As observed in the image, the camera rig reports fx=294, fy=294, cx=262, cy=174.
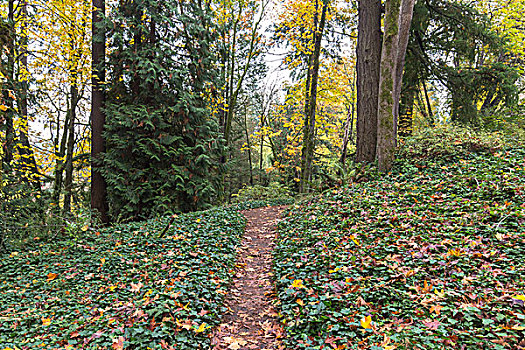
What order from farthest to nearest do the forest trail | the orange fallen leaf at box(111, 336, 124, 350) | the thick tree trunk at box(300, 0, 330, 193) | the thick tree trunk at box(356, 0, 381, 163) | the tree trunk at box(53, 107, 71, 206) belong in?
1. the thick tree trunk at box(300, 0, 330, 193)
2. the tree trunk at box(53, 107, 71, 206)
3. the thick tree trunk at box(356, 0, 381, 163)
4. the forest trail
5. the orange fallen leaf at box(111, 336, 124, 350)

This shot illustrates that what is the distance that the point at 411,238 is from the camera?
4.18m

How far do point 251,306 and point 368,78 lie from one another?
7016 mm

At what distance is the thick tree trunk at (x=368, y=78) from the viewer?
8297mm

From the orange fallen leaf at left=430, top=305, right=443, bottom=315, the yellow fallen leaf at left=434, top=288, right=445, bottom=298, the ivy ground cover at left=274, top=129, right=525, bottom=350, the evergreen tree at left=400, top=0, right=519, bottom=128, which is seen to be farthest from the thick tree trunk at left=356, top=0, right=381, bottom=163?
the orange fallen leaf at left=430, top=305, right=443, bottom=315

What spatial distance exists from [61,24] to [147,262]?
9.02 metres

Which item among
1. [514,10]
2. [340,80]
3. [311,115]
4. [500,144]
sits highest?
[514,10]

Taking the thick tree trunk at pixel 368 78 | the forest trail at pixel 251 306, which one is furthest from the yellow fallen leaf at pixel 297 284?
the thick tree trunk at pixel 368 78

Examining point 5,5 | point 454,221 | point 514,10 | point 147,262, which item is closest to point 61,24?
point 5,5

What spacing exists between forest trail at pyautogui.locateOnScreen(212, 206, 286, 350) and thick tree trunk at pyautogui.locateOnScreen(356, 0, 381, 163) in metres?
3.88

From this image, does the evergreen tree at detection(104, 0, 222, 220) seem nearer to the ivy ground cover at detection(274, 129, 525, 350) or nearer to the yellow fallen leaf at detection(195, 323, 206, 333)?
the ivy ground cover at detection(274, 129, 525, 350)

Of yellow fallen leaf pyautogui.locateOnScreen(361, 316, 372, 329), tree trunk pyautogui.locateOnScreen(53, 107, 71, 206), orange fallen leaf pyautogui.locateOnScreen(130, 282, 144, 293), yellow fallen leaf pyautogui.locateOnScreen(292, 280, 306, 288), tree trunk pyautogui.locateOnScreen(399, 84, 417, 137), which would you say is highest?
tree trunk pyautogui.locateOnScreen(399, 84, 417, 137)

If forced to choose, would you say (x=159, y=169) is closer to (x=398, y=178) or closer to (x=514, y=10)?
(x=398, y=178)

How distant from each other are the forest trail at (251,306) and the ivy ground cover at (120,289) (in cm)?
19

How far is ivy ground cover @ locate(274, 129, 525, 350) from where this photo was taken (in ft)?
8.52
